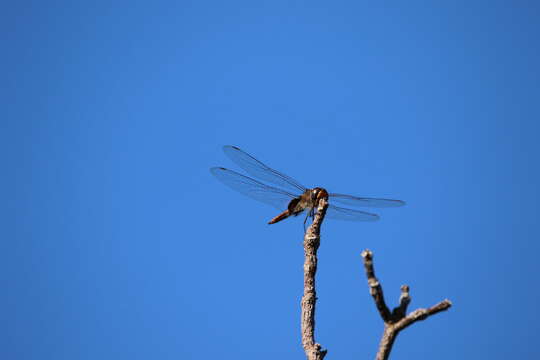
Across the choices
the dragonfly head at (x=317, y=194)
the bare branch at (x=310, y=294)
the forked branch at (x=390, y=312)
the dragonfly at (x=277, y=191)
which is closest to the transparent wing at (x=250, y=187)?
the dragonfly at (x=277, y=191)

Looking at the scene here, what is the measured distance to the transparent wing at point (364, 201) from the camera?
6832 mm

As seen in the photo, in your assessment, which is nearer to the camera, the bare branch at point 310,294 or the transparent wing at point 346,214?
the bare branch at point 310,294

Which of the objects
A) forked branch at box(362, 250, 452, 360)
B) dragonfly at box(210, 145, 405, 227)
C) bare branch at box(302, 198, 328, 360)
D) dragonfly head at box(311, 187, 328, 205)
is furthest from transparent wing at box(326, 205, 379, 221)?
forked branch at box(362, 250, 452, 360)

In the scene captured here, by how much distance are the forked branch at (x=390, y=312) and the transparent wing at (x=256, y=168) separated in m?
3.71

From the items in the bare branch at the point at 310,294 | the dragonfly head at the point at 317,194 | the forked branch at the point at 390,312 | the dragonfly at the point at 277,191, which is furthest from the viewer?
the dragonfly at the point at 277,191

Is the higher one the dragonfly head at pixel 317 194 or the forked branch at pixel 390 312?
the dragonfly head at pixel 317 194

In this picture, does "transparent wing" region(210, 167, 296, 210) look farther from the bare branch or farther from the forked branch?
the forked branch

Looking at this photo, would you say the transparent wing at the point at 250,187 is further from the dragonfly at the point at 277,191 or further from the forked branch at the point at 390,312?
the forked branch at the point at 390,312

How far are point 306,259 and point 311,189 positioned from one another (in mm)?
2323

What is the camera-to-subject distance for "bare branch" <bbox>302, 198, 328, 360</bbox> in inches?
130

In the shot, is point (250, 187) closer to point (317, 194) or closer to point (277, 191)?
point (277, 191)

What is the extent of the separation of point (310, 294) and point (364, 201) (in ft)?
11.7

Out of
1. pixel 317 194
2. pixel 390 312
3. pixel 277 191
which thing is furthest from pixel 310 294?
pixel 277 191

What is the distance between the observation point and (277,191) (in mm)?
6824
